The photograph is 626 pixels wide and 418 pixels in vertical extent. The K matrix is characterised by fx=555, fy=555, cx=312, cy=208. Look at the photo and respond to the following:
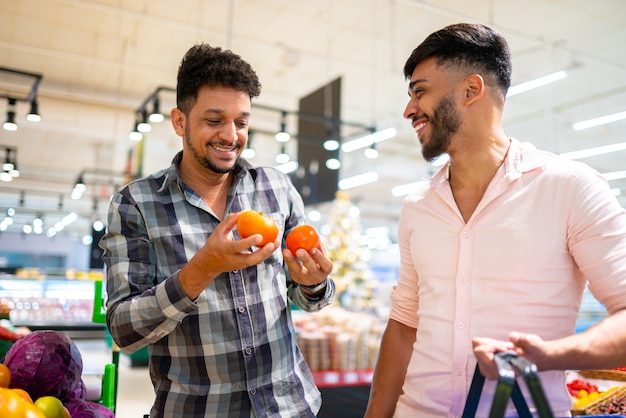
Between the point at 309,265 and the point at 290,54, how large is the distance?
8516mm

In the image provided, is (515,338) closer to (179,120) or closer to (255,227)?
(255,227)

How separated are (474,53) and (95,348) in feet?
38.1

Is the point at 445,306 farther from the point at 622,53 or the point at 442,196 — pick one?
the point at 622,53

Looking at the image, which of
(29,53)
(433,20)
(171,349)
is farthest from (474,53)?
(29,53)

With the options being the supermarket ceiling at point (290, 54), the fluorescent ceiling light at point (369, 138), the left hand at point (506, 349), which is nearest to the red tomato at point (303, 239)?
the left hand at point (506, 349)

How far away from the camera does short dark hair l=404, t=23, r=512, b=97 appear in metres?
1.64

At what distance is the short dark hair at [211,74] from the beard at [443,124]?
64 cm

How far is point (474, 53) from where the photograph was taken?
165 cm

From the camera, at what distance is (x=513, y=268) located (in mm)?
1486

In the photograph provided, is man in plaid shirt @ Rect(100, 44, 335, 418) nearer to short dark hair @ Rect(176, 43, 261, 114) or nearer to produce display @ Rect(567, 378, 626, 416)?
short dark hair @ Rect(176, 43, 261, 114)

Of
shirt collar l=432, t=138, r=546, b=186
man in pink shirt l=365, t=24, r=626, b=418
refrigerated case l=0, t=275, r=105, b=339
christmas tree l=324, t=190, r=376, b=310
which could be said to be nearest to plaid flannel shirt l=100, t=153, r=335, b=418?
man in pink shirt l=365, t=24, r=626, b=418

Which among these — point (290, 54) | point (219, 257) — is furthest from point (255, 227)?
point (290, 54)

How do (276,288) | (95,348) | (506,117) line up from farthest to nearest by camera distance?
(506,117)
(95,348)
(276,288)

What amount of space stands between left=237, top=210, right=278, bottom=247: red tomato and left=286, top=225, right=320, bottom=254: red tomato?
0.16 m
